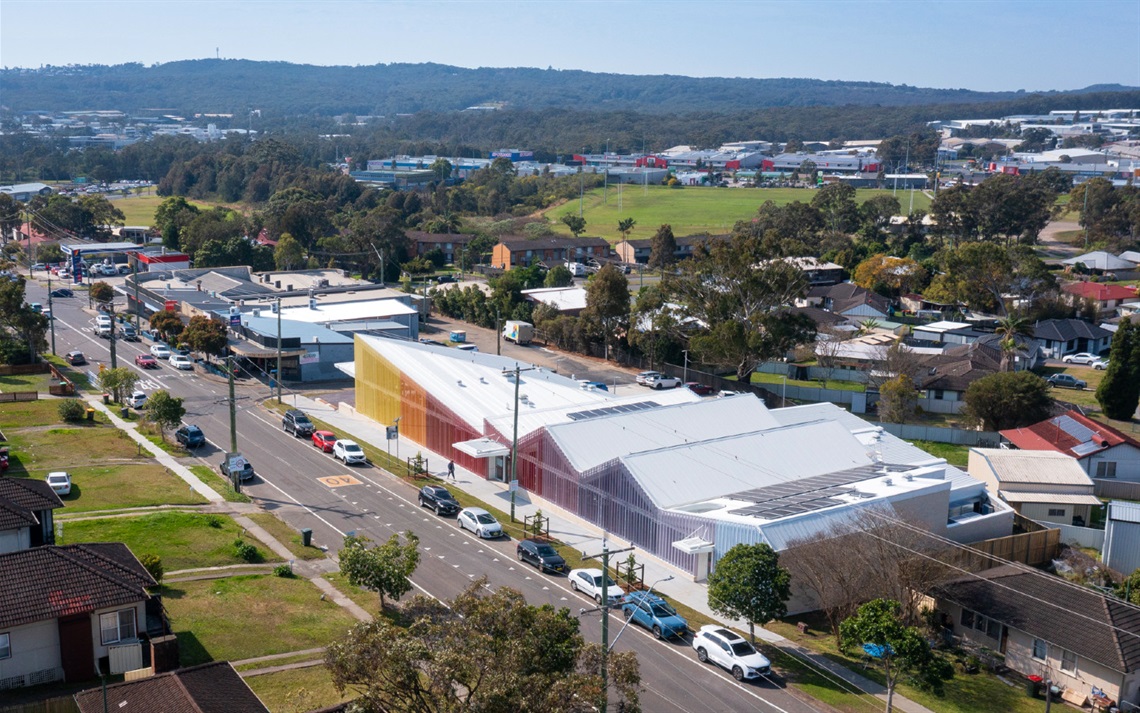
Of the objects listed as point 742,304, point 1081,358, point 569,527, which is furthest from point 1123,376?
point 569,527

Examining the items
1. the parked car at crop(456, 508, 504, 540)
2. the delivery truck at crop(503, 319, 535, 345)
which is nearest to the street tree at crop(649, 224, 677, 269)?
the delivery truck at crop(503, 319, 535, 345)

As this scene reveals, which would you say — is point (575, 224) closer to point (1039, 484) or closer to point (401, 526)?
point (1039, 484)


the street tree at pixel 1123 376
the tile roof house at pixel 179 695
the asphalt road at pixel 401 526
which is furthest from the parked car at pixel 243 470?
the street tree at pixel 1123 376

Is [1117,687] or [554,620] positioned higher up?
[554,620]

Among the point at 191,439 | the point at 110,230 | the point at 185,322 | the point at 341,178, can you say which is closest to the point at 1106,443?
the point at 191,439

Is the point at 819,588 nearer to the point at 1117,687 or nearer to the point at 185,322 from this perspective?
the point at 1117,687

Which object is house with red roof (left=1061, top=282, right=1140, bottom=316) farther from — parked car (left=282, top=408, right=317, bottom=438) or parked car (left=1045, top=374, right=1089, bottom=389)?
parked car (left=282, top=408, right=317, bottom=438)

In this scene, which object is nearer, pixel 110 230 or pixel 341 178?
pixel 110 230
